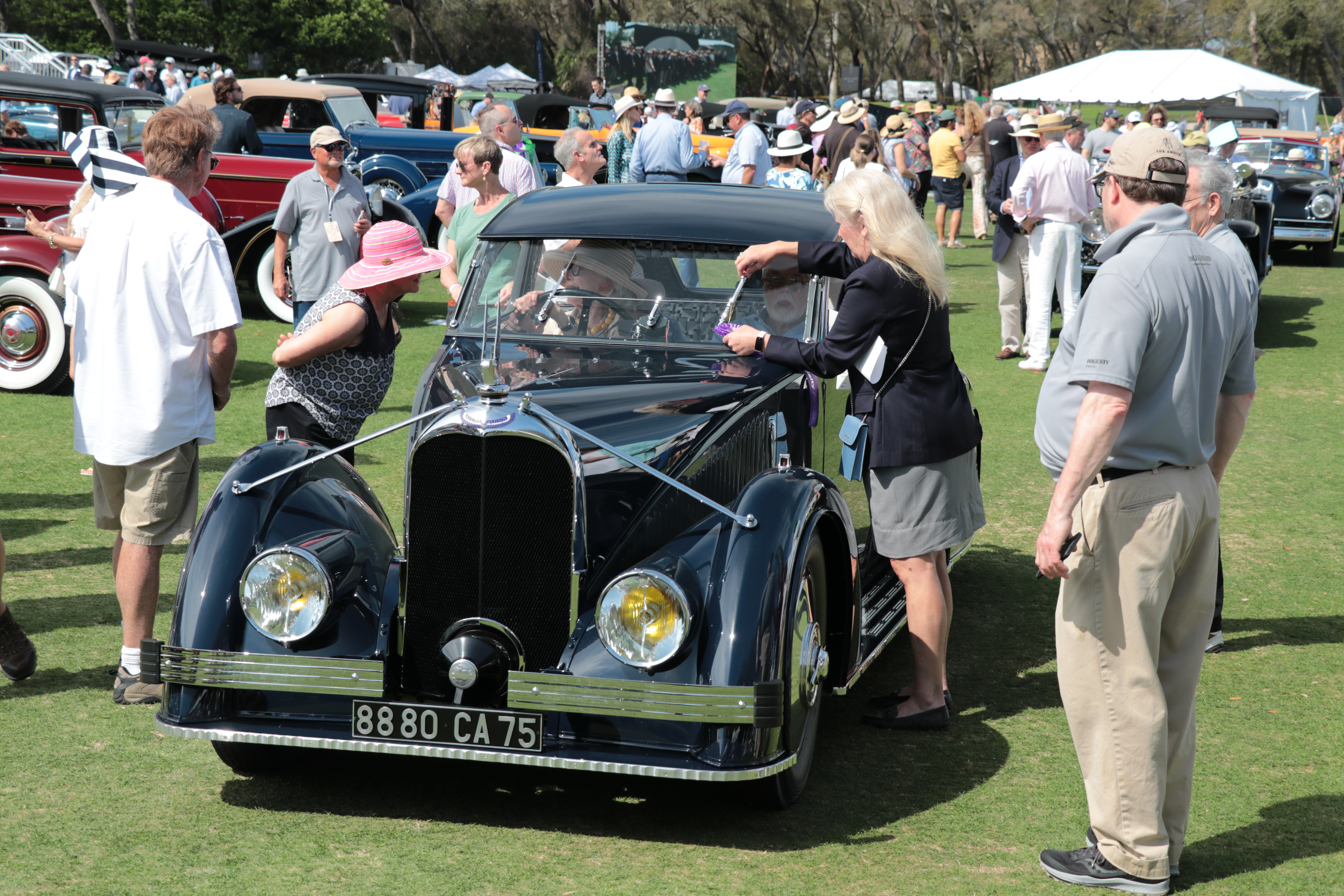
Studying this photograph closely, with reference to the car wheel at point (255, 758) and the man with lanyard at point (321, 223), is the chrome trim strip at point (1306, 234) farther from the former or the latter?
the car wheel at point (255, 758)

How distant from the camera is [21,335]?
948 centimetres

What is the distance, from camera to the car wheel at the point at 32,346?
9.41 metres

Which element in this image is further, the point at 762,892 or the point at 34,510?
the point at 34,510

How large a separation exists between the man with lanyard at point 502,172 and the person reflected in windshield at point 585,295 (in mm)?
3689

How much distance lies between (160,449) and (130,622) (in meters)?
0.64

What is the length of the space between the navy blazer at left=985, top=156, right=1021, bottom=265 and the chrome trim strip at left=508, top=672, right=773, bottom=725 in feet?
28.2

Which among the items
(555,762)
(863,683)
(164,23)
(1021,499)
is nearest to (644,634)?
(555,762)

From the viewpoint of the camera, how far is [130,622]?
4473mm

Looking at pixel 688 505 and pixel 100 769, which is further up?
pixel 688 505

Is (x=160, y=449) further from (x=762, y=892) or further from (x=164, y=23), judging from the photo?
(x=164, y=23)

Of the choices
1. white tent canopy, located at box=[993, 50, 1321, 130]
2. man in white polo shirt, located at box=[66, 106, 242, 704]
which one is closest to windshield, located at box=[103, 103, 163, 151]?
man in white polo shirt, located at box=[66, 106, 242, 704]

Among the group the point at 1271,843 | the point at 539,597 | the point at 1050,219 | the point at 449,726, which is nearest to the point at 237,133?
the point at 1050,219

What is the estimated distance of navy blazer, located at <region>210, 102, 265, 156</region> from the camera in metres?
13.2

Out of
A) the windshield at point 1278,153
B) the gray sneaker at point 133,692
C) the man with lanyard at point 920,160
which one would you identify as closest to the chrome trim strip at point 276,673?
the gray sneaker at point 133,692
